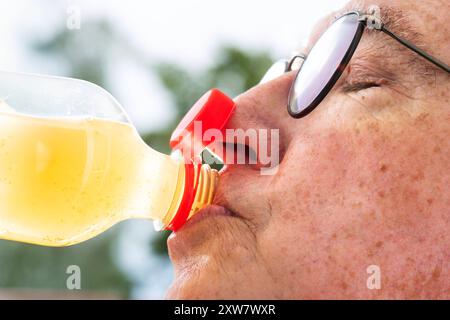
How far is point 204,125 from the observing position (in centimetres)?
142

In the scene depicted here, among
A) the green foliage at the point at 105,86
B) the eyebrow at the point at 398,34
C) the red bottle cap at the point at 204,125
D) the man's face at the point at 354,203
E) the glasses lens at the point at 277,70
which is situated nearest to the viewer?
the man's face at the point at 354,203

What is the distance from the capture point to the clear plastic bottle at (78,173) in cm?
129

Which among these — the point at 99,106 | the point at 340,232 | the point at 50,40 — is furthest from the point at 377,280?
the point at 50,40

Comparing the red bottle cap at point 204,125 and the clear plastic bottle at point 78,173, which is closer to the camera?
the clear plastic bottle at point 78,173

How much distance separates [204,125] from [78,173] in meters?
0.31

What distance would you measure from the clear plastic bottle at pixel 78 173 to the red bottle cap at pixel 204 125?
11 mm

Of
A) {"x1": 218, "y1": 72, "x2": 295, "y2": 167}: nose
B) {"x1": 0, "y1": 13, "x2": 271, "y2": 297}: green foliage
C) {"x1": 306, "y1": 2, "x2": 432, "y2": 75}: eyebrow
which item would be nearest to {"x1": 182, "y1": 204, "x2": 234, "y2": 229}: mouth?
{"x1": 218, "y1": 72, "x2": 295, "y2": 167}: nose

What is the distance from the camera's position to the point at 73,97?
1517mm

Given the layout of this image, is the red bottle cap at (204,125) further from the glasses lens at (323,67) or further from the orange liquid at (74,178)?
the glasses lens at (323,67)

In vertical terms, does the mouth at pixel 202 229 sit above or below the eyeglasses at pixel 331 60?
below

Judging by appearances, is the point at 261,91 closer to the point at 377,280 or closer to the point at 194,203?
the point at 194,203

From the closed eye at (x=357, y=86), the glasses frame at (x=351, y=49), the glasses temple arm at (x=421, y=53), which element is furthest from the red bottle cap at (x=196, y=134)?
the glasses temple arm at (x=421, y=53)

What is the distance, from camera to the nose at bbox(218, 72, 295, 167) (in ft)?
4.37

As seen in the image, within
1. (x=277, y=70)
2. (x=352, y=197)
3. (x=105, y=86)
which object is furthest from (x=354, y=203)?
(x=105, y=86)
